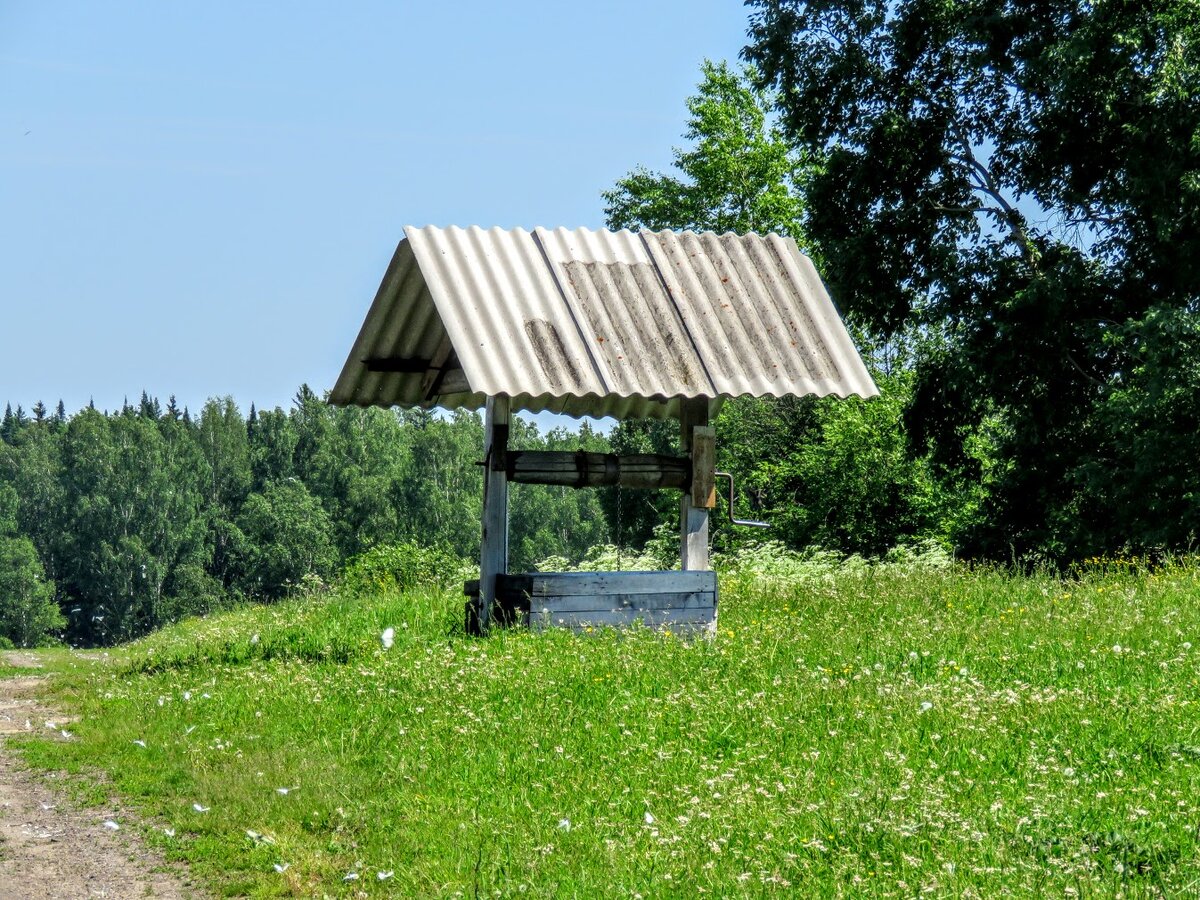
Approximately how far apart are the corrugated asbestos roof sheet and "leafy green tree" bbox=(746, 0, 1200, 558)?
8.86 meters

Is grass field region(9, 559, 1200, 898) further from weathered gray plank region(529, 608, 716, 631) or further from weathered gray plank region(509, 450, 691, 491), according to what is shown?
weathered gray plank region(509, 450, 691, 491)

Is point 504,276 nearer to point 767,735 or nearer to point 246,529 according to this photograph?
point 767,735

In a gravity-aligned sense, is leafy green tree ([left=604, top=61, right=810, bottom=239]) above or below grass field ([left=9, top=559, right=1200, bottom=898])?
above

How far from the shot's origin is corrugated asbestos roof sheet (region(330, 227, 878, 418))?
11633mm

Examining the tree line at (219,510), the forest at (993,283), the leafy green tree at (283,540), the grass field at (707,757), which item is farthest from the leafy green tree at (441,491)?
the grass field at (707,757)

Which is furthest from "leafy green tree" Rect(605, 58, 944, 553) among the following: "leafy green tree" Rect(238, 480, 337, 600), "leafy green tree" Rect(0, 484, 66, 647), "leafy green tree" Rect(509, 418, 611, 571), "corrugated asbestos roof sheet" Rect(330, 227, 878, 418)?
"leafy green tree" Rect(0, 484, 66, 647)

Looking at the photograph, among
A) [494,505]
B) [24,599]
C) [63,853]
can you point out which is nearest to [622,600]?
[494,505]

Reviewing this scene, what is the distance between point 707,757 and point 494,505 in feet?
17.7

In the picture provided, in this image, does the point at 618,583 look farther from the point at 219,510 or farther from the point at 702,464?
the point at 219,510

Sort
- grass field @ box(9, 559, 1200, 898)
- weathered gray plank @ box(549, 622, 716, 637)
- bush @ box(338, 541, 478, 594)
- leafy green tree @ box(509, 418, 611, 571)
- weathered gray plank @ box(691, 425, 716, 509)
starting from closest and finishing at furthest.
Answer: grass field @ box(9, 559, 1200, 898) → weathered gray plank @ box(549, 622, 716, 637) → weathered gray plank @ box(691, 425, 716, 509) → bush @ box(338, 541, 478, 594) → leafy green tree @ box(509, 418, 611, 571)

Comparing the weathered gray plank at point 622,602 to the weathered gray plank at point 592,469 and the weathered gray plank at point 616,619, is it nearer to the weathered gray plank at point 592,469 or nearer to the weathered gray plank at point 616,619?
the weathered gray plank at point 616,619

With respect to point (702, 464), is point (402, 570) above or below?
below

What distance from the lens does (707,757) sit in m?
7.27

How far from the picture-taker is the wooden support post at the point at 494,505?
39.9 feet
